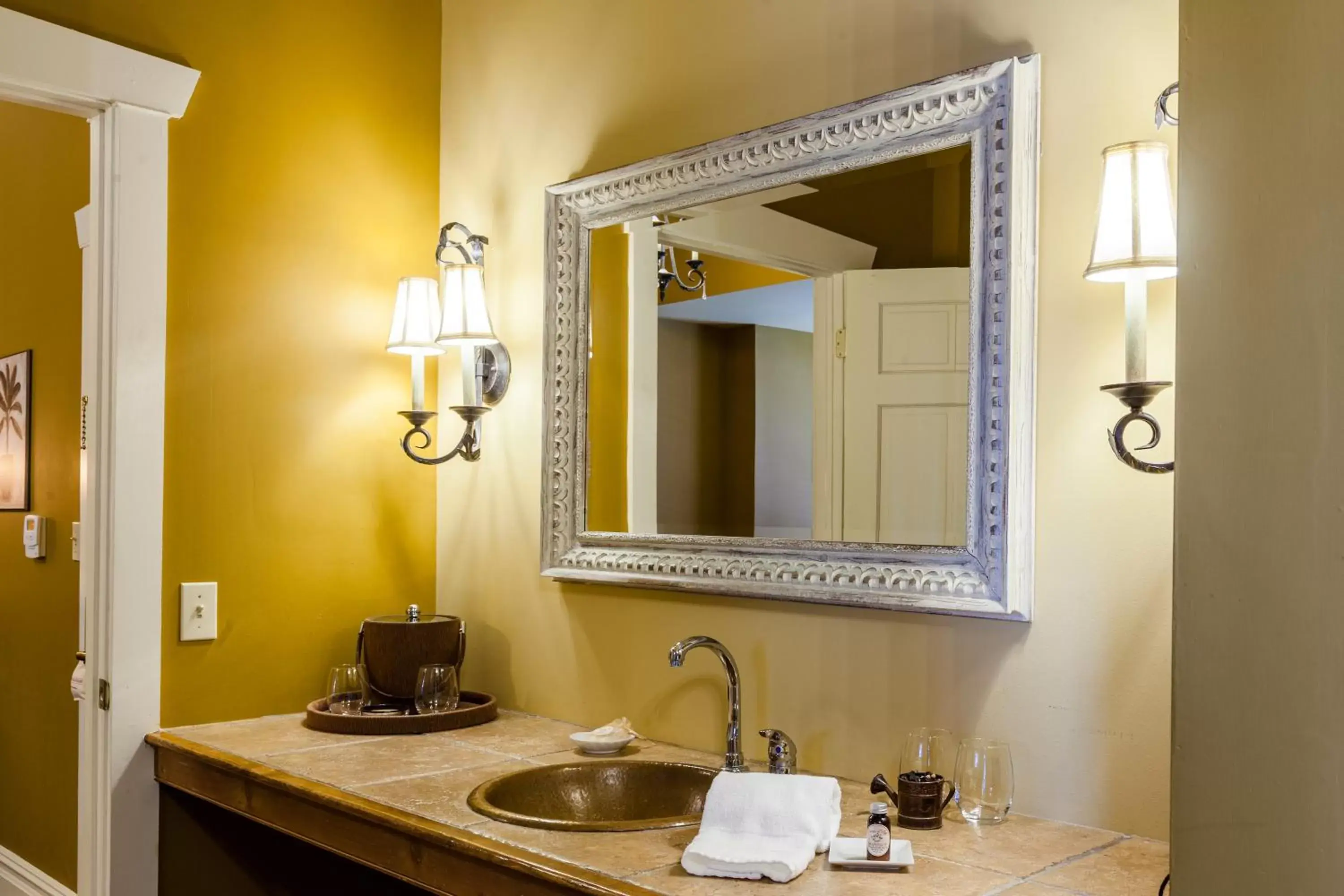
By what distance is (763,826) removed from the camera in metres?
1.43

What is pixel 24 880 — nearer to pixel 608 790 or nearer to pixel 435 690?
pixel 435 690

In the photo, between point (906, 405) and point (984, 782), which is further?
point (906, 405)

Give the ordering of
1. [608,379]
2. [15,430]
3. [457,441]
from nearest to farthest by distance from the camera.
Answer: [608,379] < [457,441] < [15,430]

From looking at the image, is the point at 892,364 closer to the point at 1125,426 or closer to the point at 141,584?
the point at 1125,426

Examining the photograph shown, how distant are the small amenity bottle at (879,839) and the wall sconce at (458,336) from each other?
4.17ft

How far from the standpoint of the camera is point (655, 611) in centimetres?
212

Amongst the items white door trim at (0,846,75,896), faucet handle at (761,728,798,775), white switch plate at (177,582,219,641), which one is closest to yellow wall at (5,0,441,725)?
white switch plate at (177,582,219,641)

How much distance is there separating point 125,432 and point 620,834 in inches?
49.0

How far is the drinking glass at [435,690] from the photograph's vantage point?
7.13ft

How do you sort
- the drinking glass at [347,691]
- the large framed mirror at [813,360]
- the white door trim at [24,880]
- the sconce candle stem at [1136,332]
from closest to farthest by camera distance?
1. the sconce candle stem at [1136,332]
2. the large framed mirror at [813,360]
3. the drinking glass at [347,691]
4. the white door trim at [24,880]

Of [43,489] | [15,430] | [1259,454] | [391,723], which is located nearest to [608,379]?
[391,723]

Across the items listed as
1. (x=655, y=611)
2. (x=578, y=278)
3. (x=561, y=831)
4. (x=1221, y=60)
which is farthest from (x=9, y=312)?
(x=1221, y=60)

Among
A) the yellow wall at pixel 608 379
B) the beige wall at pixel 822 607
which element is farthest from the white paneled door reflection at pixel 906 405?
the yellow wall at pixel 608 379

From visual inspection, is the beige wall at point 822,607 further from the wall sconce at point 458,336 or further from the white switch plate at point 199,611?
the white switch plate at point 199,611
